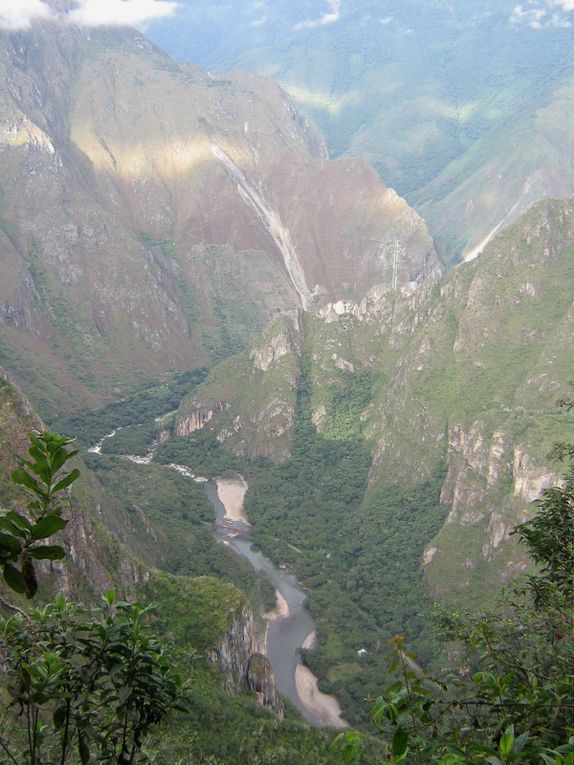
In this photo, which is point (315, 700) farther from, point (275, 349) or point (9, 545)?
point (275, 349)

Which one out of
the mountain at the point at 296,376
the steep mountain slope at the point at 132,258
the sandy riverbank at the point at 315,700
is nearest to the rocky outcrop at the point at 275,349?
the mountain at the point at 296,376

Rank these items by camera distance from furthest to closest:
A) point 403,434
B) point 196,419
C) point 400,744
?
point 196,419 → point 403,434 → point 400,744

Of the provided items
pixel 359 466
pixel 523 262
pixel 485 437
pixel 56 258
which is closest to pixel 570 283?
pixel 523 262

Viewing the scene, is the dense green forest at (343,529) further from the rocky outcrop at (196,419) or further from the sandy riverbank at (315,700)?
the rocky outcrop at (196,419)

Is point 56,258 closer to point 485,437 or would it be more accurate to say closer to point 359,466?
point 359,466

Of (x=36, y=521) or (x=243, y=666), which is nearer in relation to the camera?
(x=36, y=521)

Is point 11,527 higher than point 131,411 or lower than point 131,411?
higher

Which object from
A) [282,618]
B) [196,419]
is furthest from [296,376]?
[282,618]
